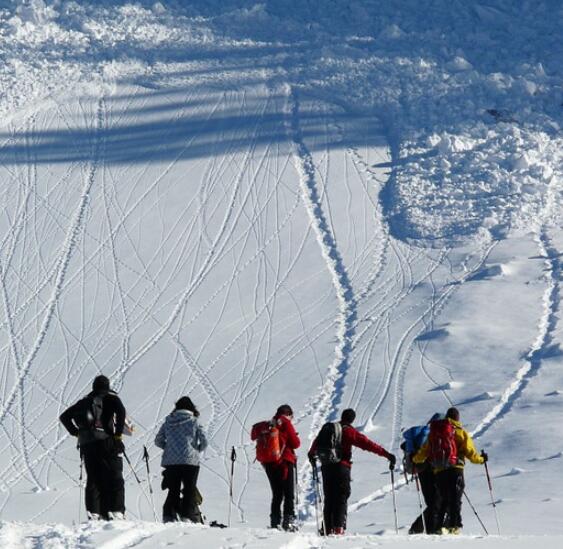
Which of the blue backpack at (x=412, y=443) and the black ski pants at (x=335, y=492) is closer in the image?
the black ski pants at (x=335, y=492)

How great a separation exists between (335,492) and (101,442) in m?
2.05

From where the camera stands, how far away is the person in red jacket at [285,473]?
12.2 meters

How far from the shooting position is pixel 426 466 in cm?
1212

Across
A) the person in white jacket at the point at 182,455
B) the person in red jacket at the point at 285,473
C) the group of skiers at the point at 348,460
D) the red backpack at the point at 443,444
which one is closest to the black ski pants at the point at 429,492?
the group of skiers at the point at 348,460

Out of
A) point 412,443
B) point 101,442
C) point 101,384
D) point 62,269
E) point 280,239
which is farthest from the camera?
point 280,239

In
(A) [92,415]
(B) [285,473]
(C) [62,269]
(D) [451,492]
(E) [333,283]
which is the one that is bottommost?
(D) [451,492]

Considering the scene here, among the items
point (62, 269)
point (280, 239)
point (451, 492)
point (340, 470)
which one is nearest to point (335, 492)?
point (340, 470)

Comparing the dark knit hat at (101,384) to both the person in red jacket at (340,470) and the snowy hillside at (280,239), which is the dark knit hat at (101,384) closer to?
the snowy hillside at (280,239)

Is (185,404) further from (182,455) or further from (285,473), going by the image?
(285,473)

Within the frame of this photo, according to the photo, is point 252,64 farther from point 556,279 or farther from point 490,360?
point 490,360

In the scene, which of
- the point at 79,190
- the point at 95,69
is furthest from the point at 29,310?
the point at 95,69

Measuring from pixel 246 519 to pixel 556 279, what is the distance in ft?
35.6

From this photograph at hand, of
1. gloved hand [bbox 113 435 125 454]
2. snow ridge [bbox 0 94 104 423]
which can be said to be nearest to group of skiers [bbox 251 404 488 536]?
gloved hand [bbox 113 435 125 454]

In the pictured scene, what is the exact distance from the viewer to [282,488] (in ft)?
40.5
